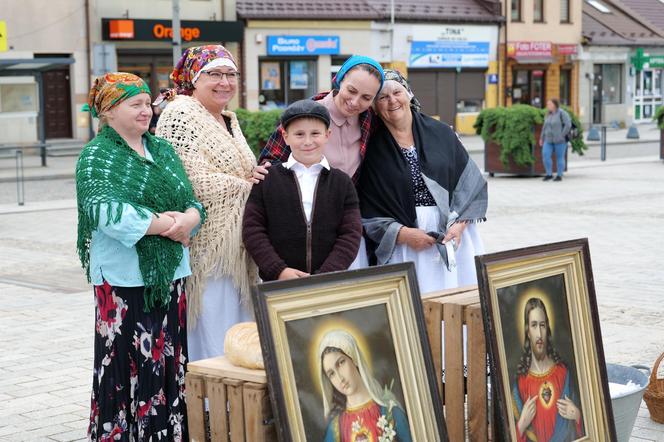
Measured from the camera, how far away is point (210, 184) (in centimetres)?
476

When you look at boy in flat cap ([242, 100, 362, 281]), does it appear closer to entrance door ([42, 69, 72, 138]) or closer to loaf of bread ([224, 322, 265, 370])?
loaf of bread ([224, 322, 265, 370])

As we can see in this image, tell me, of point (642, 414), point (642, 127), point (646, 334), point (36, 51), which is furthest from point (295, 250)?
point (642, 127)

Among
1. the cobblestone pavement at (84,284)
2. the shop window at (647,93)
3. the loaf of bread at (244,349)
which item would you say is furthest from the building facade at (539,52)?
the loaf of bread at (244,349)

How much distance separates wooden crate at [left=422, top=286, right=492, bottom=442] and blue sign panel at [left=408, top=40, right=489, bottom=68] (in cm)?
3599

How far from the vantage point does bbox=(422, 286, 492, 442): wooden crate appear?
4.22 m

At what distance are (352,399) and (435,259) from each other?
73.8 inches

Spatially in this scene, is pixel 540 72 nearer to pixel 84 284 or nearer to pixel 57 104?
pixel 57 104

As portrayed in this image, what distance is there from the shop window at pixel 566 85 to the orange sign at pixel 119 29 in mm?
19919

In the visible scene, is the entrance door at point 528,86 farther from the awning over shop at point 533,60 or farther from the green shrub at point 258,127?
the green shrub at point 258,127

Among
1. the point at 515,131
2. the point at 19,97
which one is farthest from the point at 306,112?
the point at 19,97

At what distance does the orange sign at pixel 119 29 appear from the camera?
32438 mm

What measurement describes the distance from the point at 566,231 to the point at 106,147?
9.43 m

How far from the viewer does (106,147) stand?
4.45 metres

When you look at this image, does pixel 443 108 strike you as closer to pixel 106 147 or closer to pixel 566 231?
pixel 566 231
